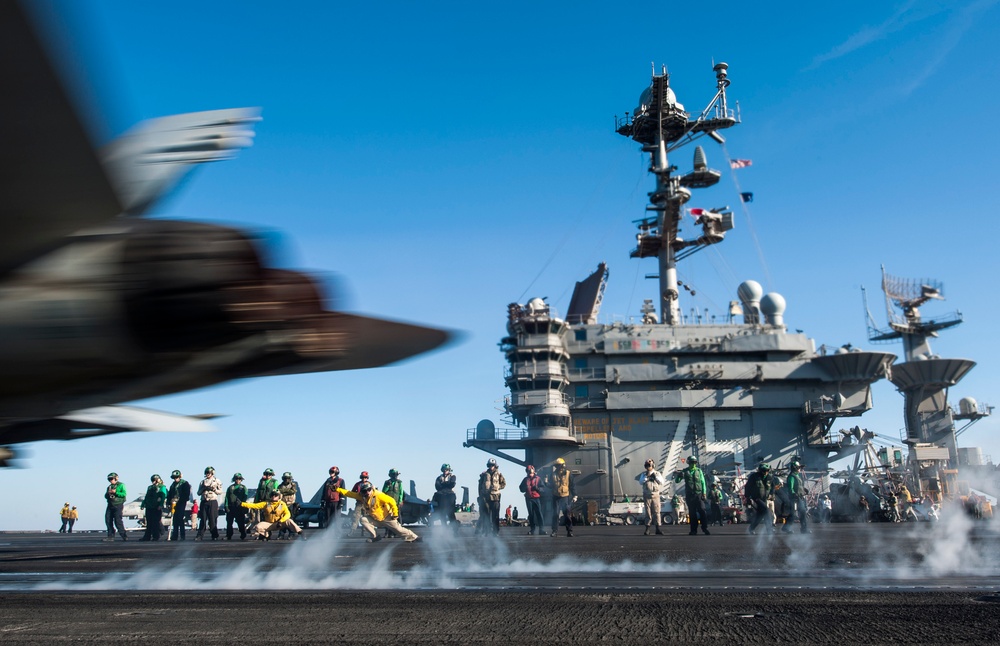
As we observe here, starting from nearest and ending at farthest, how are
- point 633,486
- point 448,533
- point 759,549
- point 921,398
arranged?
1. point 759,549
2. point 448,533
3. point 633,486
4. point 921,398

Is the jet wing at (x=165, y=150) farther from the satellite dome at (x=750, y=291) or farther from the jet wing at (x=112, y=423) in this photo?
the satellite dome at (x=750, y=291)

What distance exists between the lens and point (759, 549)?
12781 millimetres

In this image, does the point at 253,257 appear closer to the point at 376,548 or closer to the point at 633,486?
the point at 376,548

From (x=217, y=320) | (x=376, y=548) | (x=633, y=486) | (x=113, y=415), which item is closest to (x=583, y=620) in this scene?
(x=113, y=415)

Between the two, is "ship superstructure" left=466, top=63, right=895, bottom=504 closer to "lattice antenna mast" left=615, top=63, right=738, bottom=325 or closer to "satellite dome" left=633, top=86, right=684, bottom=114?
"lattice antenna mast" left=615, top=63, right=738, bottom=325

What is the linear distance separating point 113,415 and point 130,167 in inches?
67.7

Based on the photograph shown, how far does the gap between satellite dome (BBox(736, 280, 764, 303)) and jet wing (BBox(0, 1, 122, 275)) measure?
44.5 metres

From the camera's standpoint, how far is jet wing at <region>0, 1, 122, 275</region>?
1.61 metres

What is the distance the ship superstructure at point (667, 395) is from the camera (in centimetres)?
3794

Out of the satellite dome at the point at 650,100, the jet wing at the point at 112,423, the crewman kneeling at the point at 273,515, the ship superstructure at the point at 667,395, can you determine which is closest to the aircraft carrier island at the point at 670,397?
the ship superstructure at the point at 667,395

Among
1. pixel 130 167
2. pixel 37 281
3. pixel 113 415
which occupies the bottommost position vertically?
pixel 113 415

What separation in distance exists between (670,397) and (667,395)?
7.2 inches

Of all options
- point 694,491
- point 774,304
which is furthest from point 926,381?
point 694,491

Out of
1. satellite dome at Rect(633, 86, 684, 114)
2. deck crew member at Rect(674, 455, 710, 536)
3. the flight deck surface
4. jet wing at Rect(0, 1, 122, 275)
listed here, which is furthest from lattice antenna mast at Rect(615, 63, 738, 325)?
jet wing at Rect(0, 1, 122, 275)
